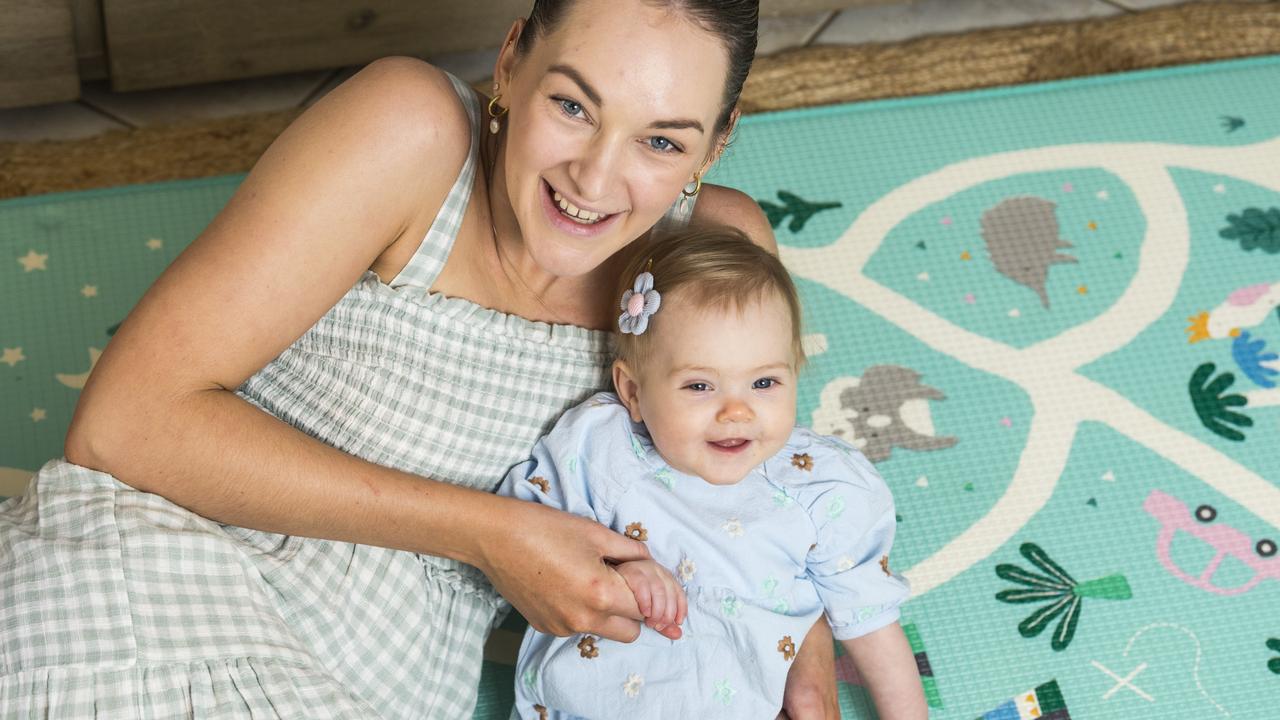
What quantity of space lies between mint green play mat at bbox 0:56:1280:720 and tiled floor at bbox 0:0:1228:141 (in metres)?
0.22

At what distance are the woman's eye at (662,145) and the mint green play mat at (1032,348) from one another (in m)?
0.66

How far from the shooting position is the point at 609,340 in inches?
52.5

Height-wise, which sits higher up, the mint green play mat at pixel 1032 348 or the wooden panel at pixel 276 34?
the wooden panel at pixel 276 34

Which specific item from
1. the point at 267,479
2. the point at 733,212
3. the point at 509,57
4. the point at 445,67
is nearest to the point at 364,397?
the point at 267,479

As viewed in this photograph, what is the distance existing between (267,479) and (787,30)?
135 centimetres

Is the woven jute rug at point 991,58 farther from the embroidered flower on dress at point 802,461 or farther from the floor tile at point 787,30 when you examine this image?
the embroidered flower on dress at point 802,461

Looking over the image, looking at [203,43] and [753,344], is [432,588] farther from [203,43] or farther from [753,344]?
[203,43]

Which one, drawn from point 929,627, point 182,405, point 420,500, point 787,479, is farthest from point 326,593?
point 929,627

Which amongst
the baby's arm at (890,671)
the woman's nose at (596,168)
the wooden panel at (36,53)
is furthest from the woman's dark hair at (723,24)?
the wooden panel at (36,53)

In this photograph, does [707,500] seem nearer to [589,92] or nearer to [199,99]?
[589,92]

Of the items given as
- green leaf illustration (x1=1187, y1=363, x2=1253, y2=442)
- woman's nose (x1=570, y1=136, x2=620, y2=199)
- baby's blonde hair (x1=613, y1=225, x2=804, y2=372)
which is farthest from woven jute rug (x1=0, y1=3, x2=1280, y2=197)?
woman's nose (x1=570, y1=136, x2=620, y2=199)

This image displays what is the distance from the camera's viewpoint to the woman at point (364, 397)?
106cm

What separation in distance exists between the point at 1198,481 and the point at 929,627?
0.42 metres

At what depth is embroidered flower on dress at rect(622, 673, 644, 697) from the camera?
127 cm
